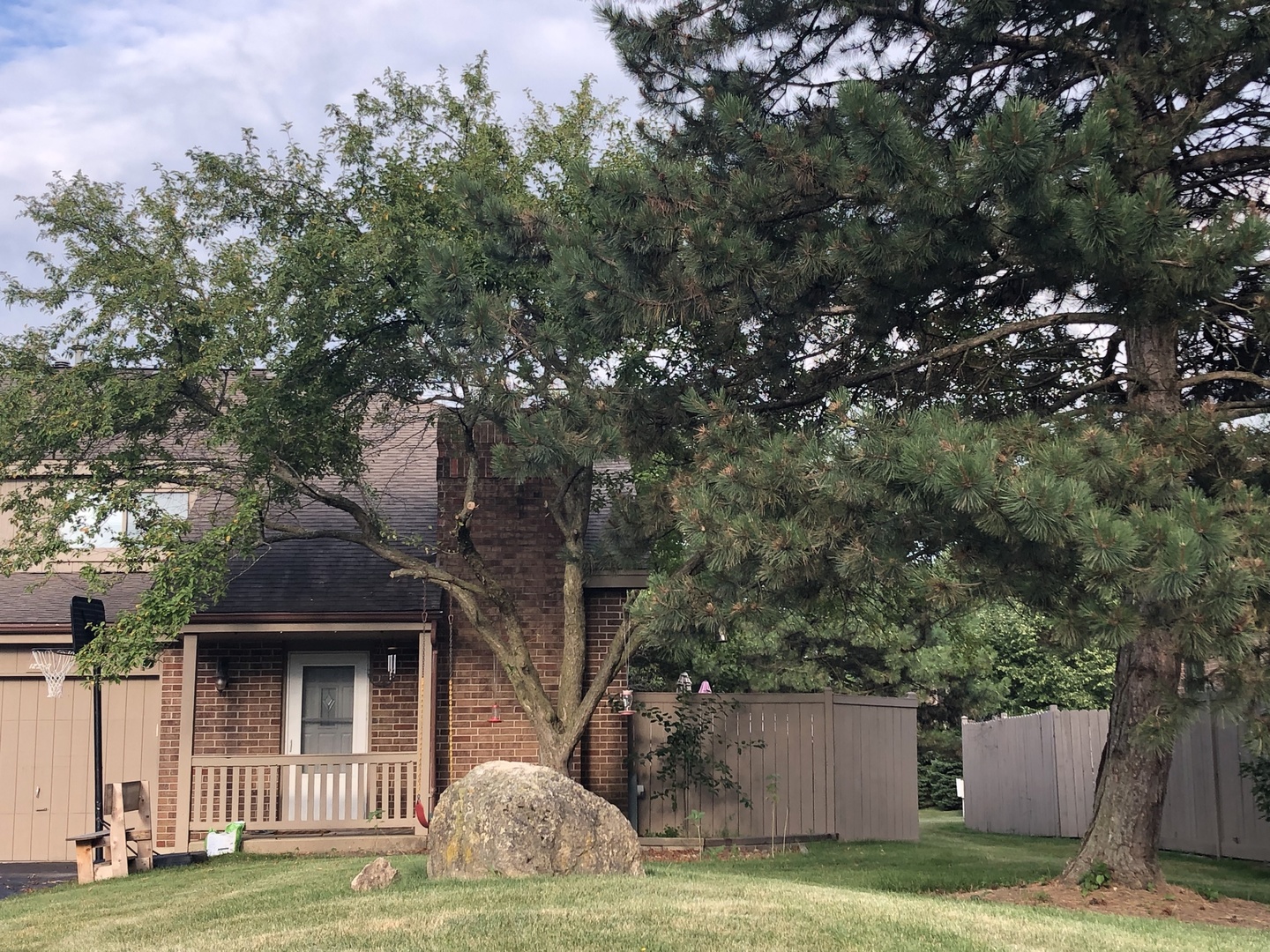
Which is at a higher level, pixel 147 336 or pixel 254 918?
pixel 147 336

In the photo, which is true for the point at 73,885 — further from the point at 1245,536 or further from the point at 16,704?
the point at 1245,536

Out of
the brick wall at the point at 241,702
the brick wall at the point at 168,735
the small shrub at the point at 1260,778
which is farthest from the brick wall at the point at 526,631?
the small shrub at the point at 1260,778

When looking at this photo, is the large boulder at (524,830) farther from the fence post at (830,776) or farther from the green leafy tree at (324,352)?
the fence post at (830,776)

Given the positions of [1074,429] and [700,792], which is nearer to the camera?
[1074,429]

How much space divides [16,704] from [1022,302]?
40.2ft

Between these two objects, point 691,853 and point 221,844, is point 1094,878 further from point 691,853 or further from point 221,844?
point 221,844

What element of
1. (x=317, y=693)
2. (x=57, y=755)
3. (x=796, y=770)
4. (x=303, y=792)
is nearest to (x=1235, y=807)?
(x=796, y=770)

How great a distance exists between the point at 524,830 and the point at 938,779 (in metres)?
20.0

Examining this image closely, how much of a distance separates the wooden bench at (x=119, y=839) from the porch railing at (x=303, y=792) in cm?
133

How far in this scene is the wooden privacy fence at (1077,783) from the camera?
14352 mm

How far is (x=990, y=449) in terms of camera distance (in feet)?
26.1

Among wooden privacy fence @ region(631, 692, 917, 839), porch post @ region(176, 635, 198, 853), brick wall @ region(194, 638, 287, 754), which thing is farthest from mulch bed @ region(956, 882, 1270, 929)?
brick wall @ region(194, 638, 287, 754)

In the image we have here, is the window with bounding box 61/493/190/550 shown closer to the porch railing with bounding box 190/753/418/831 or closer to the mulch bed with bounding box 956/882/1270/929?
the porch railing with bounding box 190/753/418/831

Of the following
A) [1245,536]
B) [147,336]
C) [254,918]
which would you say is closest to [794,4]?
[1245,536]
